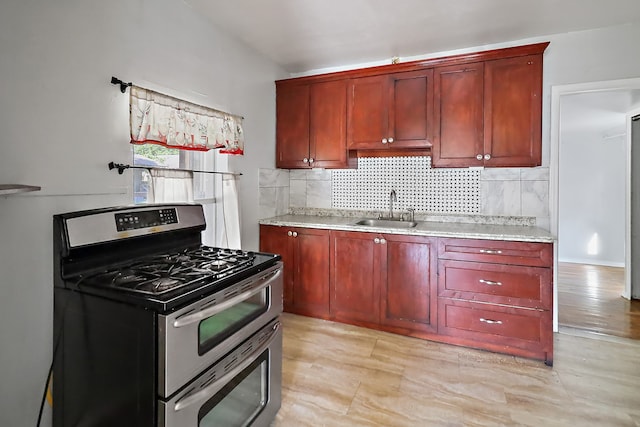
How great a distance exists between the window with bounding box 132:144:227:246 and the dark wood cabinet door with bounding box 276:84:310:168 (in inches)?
34.0

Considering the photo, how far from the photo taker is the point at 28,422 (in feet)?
4.89

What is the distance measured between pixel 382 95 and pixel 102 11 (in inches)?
85.1

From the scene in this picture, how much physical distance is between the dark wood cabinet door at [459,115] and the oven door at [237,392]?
2.07 meters

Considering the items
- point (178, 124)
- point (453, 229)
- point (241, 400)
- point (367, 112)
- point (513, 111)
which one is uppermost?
point (367, 112)

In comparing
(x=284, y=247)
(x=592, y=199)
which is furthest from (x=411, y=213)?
(x=592, y=199)

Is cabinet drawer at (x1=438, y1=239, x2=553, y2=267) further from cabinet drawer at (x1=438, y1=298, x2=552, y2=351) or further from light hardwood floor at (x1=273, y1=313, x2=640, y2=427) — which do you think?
light hardwood floor at (x1=273, y1=313, x2=640, y2=427)

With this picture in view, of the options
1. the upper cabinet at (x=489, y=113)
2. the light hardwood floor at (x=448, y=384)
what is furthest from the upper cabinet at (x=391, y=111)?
the light hardwood floor at (x=448, y=384)

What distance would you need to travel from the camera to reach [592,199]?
5711 mm

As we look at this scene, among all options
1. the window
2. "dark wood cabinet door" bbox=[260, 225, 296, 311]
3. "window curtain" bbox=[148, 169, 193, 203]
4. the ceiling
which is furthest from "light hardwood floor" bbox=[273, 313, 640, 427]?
the ceiling

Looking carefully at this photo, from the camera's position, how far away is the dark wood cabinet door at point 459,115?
2.81 meters

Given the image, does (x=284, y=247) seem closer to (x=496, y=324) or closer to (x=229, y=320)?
(x=229, y=320)

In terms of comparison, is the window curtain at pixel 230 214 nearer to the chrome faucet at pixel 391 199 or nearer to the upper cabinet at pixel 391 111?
the upper cabinet at pixel 391 111

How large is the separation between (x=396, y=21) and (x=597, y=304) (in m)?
3.49

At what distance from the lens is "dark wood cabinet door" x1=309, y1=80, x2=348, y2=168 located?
3.28 m
